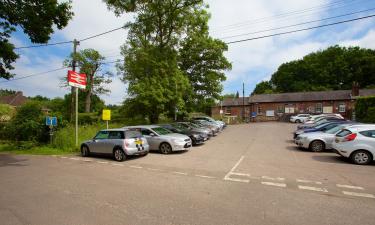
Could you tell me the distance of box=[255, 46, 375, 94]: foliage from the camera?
5909 cm

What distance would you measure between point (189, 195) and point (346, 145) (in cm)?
737

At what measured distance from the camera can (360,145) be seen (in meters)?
8.65

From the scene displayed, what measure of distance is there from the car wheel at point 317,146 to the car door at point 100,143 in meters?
10.7

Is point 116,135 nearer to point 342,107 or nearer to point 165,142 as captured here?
point 165,142

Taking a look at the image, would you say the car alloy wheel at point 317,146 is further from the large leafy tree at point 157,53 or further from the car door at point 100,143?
the large leafy tree at point 157,53

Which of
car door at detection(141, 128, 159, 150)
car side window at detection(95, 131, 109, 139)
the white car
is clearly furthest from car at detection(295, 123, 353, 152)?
car side window at detection(95, 131, 109, 139)

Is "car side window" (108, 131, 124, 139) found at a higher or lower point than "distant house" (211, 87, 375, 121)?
lower

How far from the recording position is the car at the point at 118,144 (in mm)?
10148

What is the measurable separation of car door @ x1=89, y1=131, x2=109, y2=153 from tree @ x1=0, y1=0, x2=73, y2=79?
663cm

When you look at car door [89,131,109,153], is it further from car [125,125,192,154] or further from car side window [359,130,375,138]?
car side window [359,130,375,138]

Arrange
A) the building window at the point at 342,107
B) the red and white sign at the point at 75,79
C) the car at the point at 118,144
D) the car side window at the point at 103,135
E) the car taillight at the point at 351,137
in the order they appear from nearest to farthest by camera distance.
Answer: the car taillight at the point at 351,137, the car at the point at 118,144, the car side window at the point at 103,135, the red and white sign at the point at 75,79, the building window at the point at 342,107

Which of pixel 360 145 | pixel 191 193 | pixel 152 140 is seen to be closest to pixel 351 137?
pixel 360 145

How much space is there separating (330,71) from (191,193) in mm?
74726

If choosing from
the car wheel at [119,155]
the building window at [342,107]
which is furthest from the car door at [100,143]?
the building window at [342,107]
